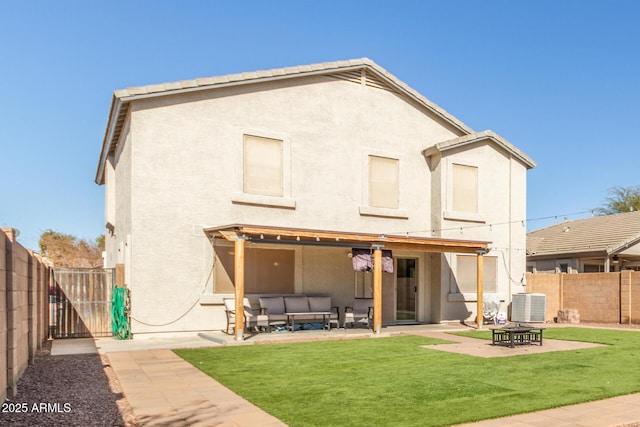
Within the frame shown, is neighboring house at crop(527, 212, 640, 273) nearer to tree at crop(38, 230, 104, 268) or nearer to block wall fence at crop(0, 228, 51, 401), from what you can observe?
block wall fence at crop(0, 228, 51, 401)

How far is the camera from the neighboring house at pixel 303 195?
1439cm

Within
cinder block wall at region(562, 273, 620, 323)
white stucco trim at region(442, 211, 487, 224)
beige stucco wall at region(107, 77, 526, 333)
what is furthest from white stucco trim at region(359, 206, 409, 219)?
cinder block wall at region(562, 273, 620, 323)

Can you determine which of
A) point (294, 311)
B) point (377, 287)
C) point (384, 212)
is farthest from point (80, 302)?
point (384, 212)

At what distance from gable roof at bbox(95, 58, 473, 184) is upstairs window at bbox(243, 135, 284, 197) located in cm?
183

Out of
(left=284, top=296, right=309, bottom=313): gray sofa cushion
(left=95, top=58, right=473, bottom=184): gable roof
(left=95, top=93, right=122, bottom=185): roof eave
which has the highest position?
(left=95, top=58, right=473, bottom=184): gable roof

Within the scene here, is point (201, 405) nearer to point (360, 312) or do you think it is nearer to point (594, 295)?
point (360, 312)

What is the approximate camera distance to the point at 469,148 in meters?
19.5

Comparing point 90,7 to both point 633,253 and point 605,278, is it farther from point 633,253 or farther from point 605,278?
point 633,253

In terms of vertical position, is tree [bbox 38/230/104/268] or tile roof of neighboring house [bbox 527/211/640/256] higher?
tile roof of neighboring house [bbox 527/211/640/256]

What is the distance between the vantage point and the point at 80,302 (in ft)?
48.0

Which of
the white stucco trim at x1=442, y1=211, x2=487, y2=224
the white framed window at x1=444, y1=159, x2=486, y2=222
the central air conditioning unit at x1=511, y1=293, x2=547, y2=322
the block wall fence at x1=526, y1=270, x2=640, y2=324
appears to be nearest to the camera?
the white stucco trim at x1=442, y1=211, x2=487, y2=224

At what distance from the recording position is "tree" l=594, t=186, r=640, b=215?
159 ft

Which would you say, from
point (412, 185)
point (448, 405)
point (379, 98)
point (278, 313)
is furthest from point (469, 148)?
point (448, 405)

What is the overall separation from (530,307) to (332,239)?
900 cm
